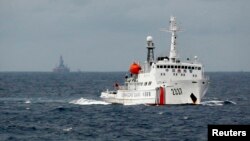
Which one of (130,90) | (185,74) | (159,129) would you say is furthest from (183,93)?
(159,129)

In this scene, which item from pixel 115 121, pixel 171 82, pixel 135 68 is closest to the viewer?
pixel 115 121

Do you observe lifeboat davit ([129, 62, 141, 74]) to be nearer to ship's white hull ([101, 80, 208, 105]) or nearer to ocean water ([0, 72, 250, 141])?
ship's white hull ([101, 80, 208, 105])

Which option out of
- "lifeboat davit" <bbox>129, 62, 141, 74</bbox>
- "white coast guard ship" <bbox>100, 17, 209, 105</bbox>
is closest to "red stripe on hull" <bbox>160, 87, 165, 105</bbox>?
"white coast guard ship" <bbox>100, 17, 209, 105</bbox>

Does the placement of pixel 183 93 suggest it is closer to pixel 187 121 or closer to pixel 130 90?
pixel 130 90

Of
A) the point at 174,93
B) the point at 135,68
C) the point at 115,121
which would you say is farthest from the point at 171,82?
the point at 115,121

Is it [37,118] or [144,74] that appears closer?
[37,118]

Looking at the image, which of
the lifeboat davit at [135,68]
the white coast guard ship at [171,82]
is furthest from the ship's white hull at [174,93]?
the lifeboat davit at [135,68]

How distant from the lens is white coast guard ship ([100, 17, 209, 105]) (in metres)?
84.1


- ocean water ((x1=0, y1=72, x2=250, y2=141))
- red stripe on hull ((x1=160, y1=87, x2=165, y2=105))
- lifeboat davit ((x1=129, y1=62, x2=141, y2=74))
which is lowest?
ocean water ((x1=0, y1=72, x2=250, y2=141))

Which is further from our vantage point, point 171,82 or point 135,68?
point 135,68

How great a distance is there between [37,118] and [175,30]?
2511cm

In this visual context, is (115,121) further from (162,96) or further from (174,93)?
(174,93)

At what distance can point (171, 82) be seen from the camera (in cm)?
8388

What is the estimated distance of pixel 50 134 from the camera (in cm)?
5859
